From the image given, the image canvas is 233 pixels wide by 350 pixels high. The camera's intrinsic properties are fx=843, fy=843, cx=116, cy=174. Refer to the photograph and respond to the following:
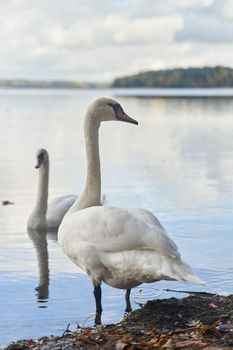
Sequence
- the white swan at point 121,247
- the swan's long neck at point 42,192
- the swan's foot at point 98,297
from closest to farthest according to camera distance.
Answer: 1. the white swan at point 121,247
2. the swan's foot at point 98,297
3. the swan's long neck at point 42,192

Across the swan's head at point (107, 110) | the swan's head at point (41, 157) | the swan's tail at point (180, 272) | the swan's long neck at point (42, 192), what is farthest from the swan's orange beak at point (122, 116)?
the swan's head at point (41, 157)

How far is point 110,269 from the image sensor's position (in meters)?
6.47

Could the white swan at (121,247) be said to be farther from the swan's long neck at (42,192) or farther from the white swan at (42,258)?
the swan's long neck at (42,192)

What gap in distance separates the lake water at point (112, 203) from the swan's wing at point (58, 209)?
1.28ft

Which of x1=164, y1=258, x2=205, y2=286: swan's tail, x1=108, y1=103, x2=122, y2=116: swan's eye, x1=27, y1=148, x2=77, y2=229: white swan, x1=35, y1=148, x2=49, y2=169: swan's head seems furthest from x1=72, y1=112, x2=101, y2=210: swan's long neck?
x1=35, y1=148, x2=49, y2=169: swan's head

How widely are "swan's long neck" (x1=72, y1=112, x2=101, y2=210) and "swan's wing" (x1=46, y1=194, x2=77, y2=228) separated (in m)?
Answer: 4.24

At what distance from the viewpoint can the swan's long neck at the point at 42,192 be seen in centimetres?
1193

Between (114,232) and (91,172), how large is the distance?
1.26 m

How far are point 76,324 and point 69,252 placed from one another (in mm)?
578

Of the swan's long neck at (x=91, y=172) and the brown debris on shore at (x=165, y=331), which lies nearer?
the brown debris on shore at (x=165, y=331)

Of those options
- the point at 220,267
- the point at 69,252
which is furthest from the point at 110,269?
the point at 220,267

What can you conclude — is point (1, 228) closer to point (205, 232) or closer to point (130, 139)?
point (205, 232)

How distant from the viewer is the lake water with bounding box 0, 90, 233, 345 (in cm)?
733

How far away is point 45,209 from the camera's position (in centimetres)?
1207
